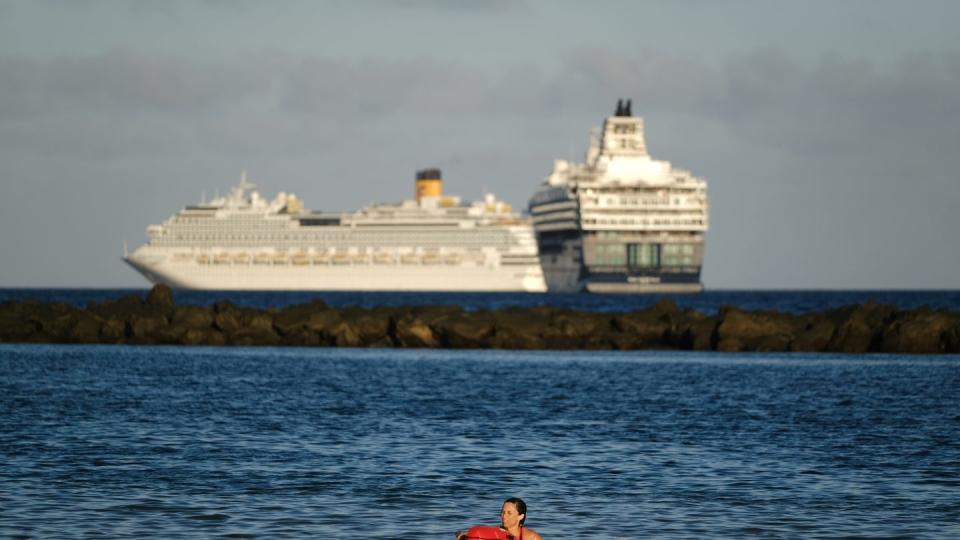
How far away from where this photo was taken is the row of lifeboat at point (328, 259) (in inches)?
6068

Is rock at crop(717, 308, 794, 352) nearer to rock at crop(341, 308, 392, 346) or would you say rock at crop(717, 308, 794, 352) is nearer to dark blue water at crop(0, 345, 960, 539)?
dark blue water at crop(0, 345, 960, 539)

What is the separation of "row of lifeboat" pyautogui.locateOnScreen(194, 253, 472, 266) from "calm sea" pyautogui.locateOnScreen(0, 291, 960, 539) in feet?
355

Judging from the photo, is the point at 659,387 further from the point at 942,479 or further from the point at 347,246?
the point at 347,246

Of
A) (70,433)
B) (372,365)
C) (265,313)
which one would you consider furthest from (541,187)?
(70,433)

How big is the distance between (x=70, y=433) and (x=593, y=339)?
33.2 meters

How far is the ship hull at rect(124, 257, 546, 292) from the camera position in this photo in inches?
6096

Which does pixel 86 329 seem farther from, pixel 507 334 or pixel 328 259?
pixel 328 259

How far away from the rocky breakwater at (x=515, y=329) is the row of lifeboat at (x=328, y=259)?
91.1m

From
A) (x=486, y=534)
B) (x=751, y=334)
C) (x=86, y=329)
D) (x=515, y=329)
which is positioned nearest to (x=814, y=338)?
(x=751, y=334)

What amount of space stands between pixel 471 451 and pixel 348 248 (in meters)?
132

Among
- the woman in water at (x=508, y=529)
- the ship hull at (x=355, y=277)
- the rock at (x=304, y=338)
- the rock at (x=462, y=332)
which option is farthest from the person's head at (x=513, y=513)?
the ship hull at (x=355, y=277)

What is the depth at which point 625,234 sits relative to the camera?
15688cm

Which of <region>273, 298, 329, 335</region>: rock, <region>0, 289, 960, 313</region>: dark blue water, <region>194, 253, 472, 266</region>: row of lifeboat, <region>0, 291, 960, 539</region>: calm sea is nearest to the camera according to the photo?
<region>0, 291, 960, 539</region>: calm sea

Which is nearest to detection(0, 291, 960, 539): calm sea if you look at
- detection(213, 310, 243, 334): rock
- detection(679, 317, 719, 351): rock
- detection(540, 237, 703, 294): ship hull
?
detection(679, 317, 719, 351): rock
